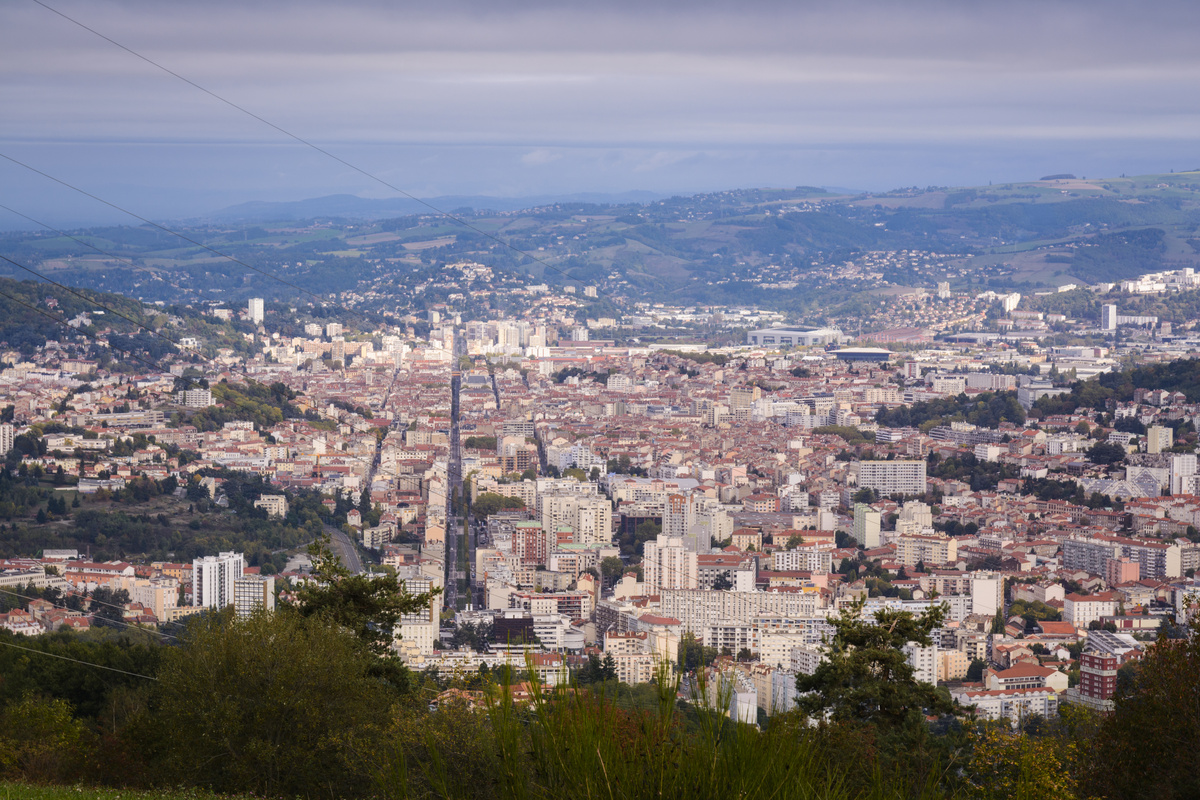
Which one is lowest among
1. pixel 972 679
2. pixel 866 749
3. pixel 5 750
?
pixel 972 679

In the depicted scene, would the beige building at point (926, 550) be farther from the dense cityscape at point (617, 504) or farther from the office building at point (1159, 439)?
the office building at point (1159, 439)

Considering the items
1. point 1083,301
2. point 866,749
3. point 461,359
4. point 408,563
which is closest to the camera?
point 866,749

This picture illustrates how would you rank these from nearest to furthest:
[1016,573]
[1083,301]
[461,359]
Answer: [1016,573]
[461,359]
[1083,301]

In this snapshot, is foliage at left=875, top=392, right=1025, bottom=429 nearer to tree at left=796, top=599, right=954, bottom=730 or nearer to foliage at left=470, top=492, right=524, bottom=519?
foliage at left=470, top=492, right=524, bottom=519

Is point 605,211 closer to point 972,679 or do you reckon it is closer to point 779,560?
point 779,560

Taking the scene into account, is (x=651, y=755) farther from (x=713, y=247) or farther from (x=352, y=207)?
(x=352, y=207)

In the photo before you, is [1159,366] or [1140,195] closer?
[1159,366]

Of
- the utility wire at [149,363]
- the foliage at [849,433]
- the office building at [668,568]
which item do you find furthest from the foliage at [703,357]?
the office building at [668,568]

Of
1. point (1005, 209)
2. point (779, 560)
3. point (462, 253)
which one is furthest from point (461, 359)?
point (1005, 209)
